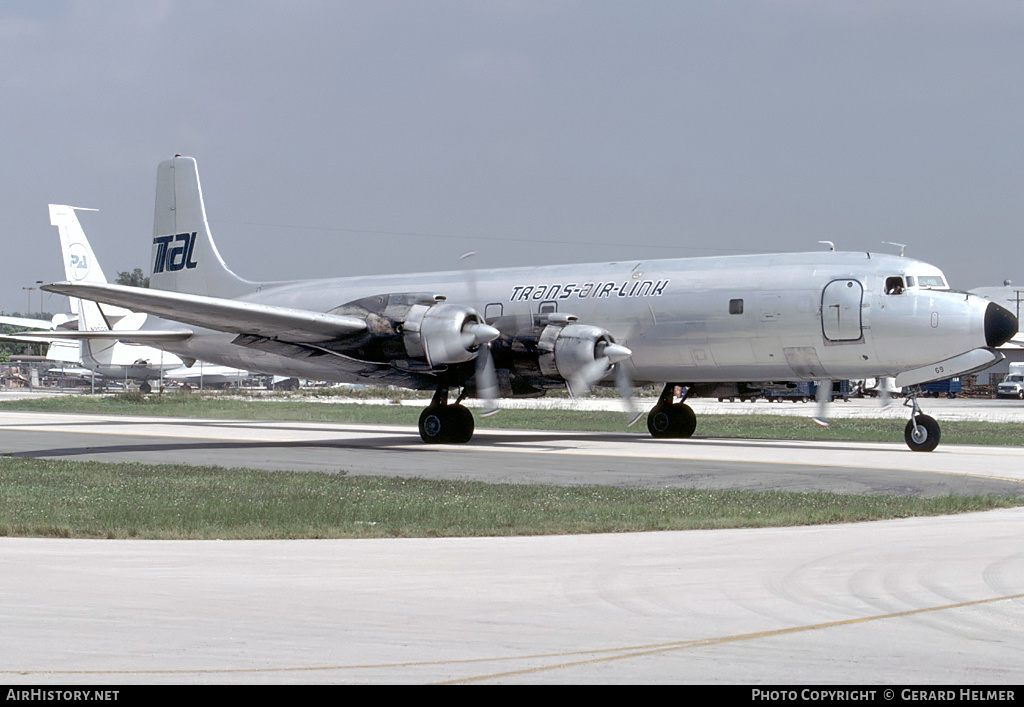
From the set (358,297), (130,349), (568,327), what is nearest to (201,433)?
(358,297)

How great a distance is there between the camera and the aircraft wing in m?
24.4

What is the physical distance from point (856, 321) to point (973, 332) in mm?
2586

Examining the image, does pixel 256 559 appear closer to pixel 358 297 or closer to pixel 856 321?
pixel 856 321

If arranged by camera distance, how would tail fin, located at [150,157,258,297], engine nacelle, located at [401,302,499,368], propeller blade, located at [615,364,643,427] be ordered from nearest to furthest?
propeller blade, located at [615,364,643,427] < engine nacelle, located at [401,302,499,368] < tail fin, located at [150,157,258,297]

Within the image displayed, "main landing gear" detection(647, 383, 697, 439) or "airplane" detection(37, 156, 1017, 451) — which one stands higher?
"airplane" detection(37, 156, 1017, 451)

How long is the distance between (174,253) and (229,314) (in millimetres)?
12988

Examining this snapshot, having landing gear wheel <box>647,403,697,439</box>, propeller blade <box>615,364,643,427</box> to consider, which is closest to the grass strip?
propeller blade <box>615,364,643,427</box>

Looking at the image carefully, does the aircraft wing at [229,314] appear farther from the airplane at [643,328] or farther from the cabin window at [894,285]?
the cabin window at [894,285]

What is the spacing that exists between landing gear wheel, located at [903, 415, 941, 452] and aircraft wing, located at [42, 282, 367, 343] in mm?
13576

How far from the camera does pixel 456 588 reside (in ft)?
28.3

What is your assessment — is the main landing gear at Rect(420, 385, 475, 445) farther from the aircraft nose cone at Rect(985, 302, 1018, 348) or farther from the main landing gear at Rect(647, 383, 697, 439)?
the aircraft nose cone at Rect(985, 302, 1018, 348)

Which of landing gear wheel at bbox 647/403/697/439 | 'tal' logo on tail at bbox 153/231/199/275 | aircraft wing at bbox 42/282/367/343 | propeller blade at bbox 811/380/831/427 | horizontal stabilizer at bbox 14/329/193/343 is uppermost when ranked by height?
'tal' logo on tail at bbox 153/231/199/275

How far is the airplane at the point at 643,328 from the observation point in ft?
83.5

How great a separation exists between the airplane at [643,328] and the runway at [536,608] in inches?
483
